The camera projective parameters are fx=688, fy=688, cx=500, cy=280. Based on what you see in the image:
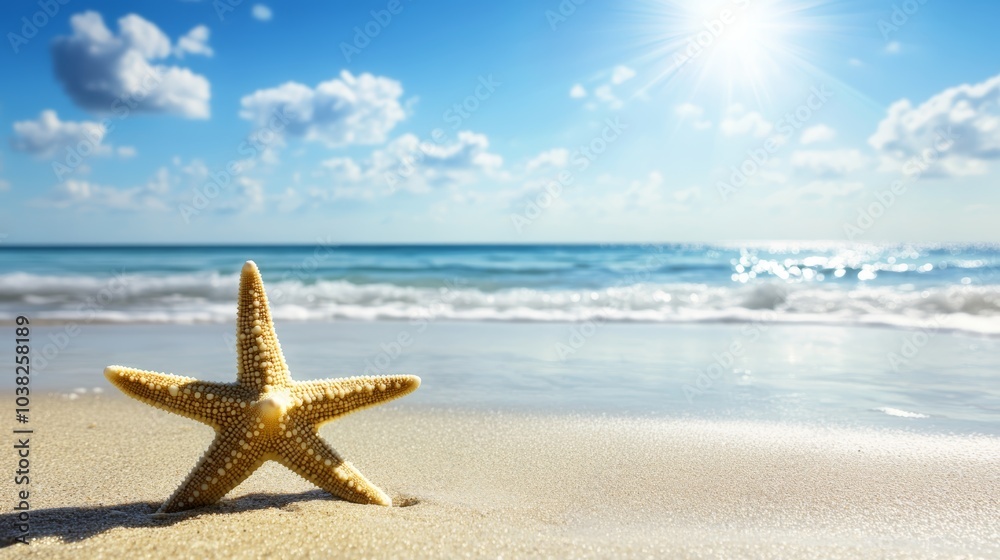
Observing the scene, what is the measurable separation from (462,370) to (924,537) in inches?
189

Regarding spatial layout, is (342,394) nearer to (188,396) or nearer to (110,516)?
(188,396)

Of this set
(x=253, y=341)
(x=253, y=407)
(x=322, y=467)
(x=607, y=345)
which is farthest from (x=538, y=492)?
(x=607, y=345)

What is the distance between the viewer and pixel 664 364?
25.6 ft

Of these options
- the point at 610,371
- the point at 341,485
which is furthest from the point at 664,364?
the point at 341,485

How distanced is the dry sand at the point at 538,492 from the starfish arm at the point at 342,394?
45 centimetres

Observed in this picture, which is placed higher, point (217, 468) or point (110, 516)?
point (217, 468)

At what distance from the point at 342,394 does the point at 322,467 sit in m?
0.37

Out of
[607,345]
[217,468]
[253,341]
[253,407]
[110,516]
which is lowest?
[110,516]

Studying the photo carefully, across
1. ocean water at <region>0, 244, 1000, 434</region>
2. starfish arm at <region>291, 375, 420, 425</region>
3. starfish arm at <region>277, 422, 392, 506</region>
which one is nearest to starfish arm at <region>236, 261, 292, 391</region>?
starfish arm at <region>291, 375, 420, 425</region>

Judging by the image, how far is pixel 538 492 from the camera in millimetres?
3746

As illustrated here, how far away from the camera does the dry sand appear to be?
2.97 metres

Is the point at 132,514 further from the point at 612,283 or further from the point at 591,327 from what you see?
the point at 612,283

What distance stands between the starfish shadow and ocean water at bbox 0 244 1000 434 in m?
2.48

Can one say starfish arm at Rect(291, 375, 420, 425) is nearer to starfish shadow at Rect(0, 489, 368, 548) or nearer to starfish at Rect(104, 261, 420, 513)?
starfish at Rect(104, 261, 420, 513)
